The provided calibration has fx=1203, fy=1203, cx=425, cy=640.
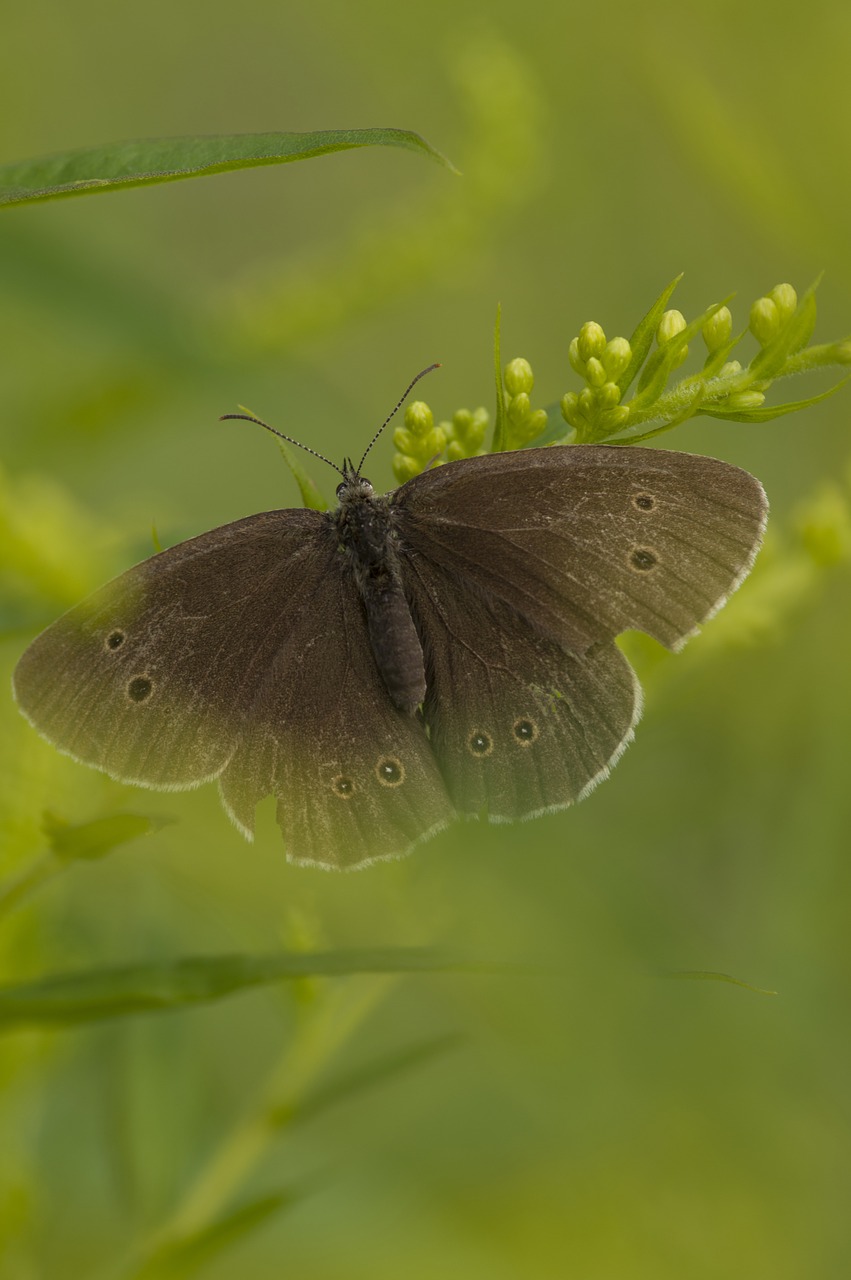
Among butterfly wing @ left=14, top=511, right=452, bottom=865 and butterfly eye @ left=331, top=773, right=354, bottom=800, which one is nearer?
butterfly wing @ left=14, top=511, right=452, bottom=865

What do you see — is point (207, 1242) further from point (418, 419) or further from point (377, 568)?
point (377, 568)

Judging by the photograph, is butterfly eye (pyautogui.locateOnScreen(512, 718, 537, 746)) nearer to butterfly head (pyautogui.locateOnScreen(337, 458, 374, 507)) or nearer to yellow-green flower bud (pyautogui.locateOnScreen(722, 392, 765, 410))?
butterfly head (pyautogui.locateOnScreen(337, 458, 374, 507))

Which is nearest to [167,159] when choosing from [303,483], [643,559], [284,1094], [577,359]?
[303,483]

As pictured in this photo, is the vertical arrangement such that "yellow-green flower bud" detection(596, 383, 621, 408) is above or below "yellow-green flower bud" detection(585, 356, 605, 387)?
below

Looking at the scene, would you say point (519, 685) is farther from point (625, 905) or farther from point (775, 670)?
point (775, 670)

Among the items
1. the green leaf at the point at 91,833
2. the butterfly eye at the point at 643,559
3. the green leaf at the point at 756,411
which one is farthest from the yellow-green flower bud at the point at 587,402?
the green leaf at the point at 91,833

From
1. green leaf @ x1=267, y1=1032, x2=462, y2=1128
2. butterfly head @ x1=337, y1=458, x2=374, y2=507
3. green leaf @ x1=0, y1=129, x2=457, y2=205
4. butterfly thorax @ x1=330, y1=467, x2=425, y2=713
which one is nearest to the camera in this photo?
Answer: green leaf @ x1=0, y1=129, x2=457, y2=205

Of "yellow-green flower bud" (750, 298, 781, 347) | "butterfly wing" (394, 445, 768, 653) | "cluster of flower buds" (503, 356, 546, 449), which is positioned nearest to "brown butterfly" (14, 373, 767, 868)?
"butterfly wing" (394, 445, 768, 653)

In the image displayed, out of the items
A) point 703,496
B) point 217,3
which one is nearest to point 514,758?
point 703,496
